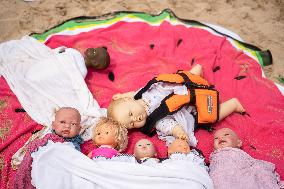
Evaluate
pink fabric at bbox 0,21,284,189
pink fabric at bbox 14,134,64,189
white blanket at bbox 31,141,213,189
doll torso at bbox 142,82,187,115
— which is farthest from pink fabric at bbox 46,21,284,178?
pink fabric at bbox 14,134,64,189

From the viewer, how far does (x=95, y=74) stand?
10.0ft

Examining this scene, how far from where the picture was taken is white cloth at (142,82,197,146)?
2598 mm

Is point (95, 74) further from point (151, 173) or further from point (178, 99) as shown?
point (151, 173)

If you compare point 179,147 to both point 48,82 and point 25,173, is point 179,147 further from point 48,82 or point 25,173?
point 48,82

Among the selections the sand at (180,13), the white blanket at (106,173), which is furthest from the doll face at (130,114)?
the sand at (180,13)

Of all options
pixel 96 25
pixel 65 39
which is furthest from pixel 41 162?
pixel 96 25

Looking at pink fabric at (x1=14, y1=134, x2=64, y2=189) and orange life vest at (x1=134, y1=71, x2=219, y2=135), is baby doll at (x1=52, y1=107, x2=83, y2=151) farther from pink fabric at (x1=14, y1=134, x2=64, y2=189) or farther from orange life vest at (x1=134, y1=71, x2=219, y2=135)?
orange life vest at (x1=134, y1=71, x2=219, y2=135)

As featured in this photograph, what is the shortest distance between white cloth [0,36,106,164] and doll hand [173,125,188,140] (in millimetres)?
559

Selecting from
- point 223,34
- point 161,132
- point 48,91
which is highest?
point 223,34

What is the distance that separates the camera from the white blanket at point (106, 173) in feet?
6.83

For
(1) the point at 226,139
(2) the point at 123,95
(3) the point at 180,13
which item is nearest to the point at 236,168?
(1) the point at 226,139

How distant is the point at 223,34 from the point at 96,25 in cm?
118

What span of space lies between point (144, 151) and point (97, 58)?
0.95 m

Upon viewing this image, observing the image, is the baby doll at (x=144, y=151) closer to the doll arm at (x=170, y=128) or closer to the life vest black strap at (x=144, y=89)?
the doll arm at (x=170, y=128)
